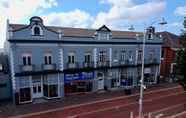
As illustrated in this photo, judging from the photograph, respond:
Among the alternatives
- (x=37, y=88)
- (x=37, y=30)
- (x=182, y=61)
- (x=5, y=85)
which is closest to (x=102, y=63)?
(x=37, y=88)

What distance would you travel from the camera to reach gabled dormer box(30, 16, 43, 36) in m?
22.0

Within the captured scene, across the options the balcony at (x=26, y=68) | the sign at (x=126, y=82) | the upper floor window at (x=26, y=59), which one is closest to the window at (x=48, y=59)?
the balcony at (x=26, y=68)

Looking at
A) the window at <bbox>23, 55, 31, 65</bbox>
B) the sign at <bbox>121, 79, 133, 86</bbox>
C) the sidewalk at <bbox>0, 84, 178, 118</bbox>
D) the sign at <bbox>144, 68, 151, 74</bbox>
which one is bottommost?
the sidewalk at <bbox>0, 84, 178, 118</bbox>

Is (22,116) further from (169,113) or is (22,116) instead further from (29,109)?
(169,113)

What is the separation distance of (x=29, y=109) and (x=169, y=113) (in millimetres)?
14209

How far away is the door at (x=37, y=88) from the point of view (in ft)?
77.1

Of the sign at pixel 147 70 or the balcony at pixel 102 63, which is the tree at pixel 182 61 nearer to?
the balcony at pixel 102 63

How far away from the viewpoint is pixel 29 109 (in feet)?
67.8

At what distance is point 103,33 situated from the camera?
27.8 m

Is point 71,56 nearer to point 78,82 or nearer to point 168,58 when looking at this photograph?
point 78,82

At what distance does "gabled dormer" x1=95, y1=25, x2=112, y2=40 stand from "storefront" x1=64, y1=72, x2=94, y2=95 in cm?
529

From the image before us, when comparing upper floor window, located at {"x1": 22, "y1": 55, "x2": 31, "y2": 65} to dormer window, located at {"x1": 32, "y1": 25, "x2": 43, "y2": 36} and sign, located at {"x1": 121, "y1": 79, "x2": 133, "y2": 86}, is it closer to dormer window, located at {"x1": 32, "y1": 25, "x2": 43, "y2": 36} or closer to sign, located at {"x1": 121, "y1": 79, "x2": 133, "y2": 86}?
dormer window, located at {"x1": 32, "y1": 25, "x2": 43, "y2": 36}

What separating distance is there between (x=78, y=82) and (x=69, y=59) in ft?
11.5

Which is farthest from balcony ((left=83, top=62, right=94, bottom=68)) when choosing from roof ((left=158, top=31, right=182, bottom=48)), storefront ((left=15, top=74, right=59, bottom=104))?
roof ((left=158, top=31, right=182, bottom=48))
